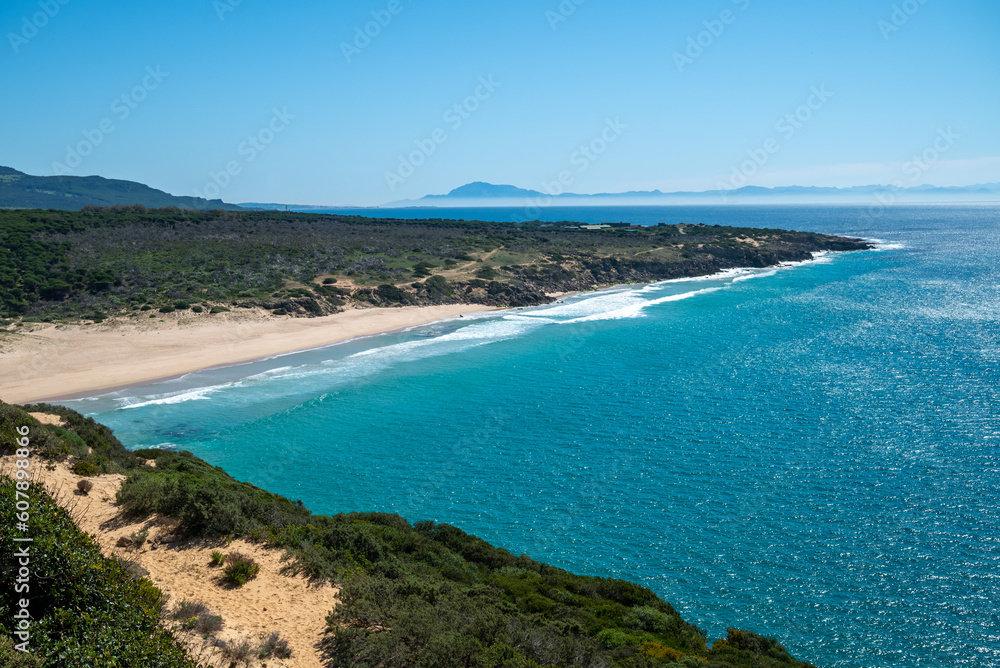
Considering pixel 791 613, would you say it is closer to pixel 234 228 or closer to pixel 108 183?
pixel 234 228

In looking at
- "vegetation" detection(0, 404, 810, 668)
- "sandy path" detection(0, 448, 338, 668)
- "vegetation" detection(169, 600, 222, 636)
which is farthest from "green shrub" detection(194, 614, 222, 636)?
"vegetation" detection(0, 404, 810, 668)

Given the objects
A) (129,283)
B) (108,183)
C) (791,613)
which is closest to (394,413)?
(791,613)

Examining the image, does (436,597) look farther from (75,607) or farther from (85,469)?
(85,469)

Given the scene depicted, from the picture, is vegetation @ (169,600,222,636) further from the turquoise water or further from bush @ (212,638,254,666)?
the turquoise water

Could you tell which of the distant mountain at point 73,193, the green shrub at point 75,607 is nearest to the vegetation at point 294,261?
the green shrub at point 75,607

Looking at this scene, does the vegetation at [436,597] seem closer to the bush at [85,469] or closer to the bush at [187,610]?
the bush at [187,610]
